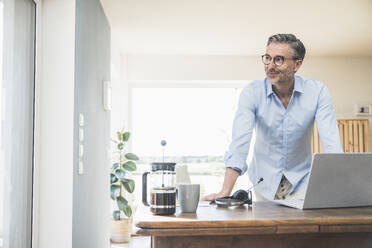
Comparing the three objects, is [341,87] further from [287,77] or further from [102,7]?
[287,77]

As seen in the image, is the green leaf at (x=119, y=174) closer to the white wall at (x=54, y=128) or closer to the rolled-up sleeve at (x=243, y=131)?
the white wall at (x=54, y=128)

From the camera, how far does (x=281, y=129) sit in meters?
2.21

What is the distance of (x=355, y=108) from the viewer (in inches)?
261

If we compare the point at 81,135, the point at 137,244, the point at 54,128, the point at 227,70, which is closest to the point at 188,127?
the point at 227,70

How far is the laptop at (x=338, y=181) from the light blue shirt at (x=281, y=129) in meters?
0.33

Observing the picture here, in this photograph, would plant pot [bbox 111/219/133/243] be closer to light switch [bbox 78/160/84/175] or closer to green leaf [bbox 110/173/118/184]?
green leaf [bbox 110/173/118/184]

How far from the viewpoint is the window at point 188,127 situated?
259 inches

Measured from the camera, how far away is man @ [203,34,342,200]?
2.11 m

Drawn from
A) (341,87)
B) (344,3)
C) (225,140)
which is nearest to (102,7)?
(344,3)

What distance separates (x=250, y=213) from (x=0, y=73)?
4.14 feet

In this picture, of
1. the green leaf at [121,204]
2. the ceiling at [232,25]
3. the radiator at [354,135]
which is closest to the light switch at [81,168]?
the ceiling at [232,25]

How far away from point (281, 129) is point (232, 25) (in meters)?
2.98

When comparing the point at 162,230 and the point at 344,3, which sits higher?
the point at 344,3

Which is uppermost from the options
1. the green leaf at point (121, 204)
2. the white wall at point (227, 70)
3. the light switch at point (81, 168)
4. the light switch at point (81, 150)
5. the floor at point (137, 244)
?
the white wall at point (227, 70)
